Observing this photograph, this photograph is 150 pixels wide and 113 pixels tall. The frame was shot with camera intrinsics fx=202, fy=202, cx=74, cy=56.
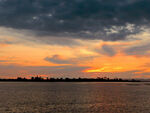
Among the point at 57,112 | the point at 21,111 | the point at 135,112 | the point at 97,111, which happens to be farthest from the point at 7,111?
the point at 135,112

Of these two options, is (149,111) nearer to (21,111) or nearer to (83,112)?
(83,112)

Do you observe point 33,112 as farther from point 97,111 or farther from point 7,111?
point 97,111

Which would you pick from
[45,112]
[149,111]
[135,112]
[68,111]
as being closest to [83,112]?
[68,111]

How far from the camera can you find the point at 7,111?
6238 cm

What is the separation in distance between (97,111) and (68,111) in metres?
9.19

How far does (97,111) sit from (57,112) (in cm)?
1269

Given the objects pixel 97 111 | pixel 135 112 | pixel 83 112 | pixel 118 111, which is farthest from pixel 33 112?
pixel 135 112

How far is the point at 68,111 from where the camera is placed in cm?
6319

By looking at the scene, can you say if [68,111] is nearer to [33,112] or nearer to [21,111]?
[33,112]

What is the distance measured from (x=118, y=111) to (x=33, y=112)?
2669 cm

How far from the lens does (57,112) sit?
61.6 metres

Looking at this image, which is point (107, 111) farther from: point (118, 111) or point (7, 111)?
point (7, 111)

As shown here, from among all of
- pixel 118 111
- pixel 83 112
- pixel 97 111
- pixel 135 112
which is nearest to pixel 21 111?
pixel 83 112

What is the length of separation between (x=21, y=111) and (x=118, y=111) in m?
30.6
